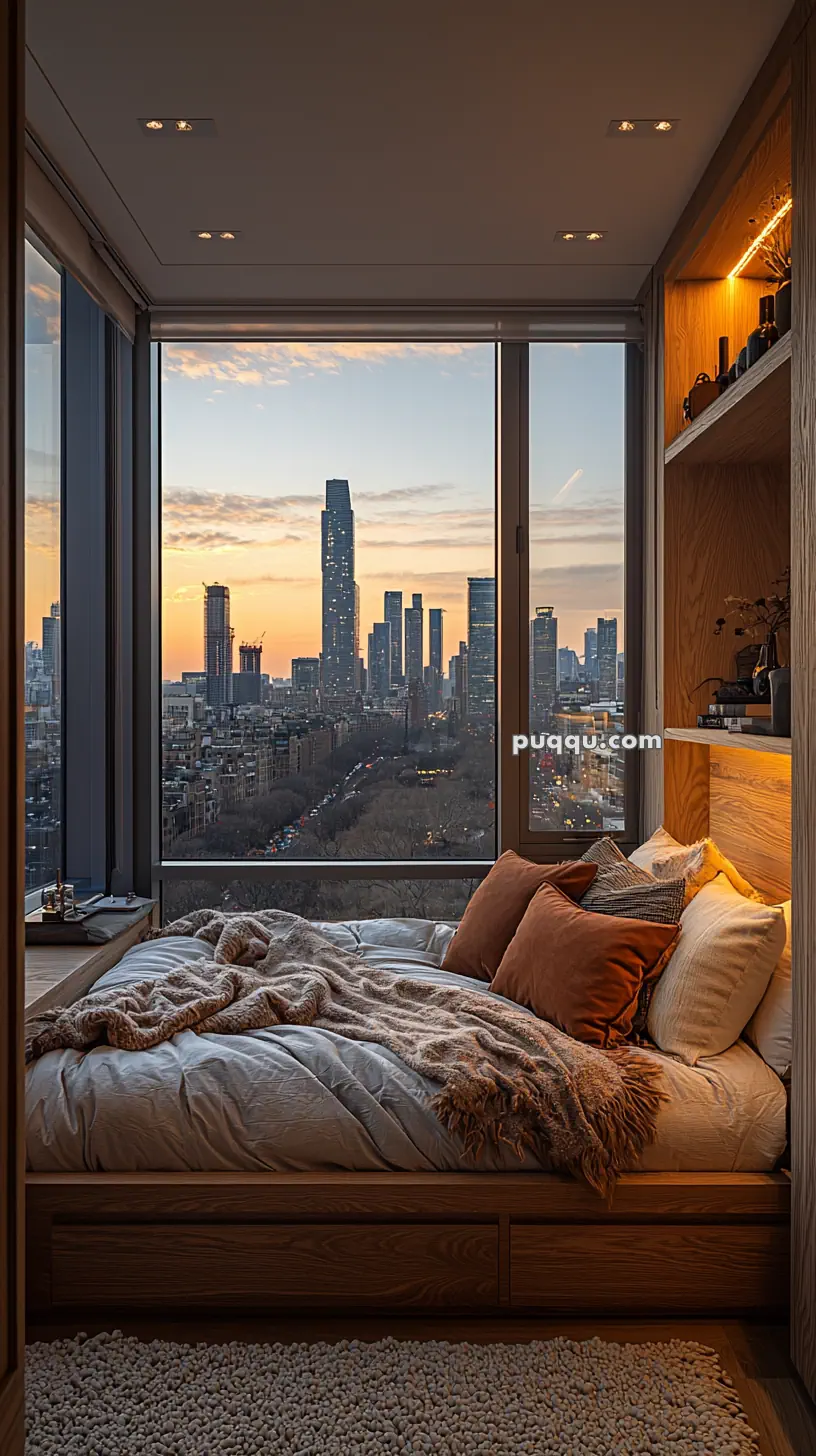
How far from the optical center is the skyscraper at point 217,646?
426 centimetres

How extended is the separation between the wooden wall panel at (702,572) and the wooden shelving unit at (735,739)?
0.49 ft

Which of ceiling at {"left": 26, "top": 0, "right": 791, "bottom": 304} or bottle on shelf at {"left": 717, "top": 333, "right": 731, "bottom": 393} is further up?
ceiling at {"left": 26, "top": 0, "right": 791, "bottom": 304}

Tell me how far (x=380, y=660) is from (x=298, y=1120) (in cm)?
226

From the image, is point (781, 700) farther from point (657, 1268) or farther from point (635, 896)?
point (657, 1268)

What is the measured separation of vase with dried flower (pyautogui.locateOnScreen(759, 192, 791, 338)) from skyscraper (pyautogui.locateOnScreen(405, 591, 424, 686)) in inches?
67.2

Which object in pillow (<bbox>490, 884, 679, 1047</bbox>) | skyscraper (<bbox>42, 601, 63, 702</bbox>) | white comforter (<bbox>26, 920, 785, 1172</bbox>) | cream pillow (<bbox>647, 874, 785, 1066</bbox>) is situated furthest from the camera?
skyscraper (<bbox>42, 601, 63, 702</bbox>)

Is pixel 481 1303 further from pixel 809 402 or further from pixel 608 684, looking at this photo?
pixel 608 684

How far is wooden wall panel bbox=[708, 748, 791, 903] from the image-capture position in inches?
117

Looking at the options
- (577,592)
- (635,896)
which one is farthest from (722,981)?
(577,592)

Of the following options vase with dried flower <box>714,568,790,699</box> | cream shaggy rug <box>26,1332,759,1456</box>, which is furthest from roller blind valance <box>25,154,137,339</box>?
cream shaggy rug <box>26,1332,759,1456</box>

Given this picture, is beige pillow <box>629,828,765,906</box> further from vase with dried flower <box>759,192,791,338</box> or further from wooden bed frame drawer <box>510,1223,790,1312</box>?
vase with dried flower <box>759,192,791,338</box>

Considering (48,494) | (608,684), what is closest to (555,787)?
(608,684)

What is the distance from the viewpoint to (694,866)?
2.94 meters

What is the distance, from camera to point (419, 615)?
4.27 metres
